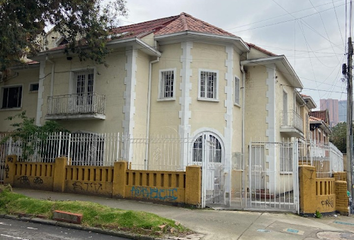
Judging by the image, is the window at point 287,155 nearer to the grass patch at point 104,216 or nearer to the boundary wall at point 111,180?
the boundary wall at point 111,180

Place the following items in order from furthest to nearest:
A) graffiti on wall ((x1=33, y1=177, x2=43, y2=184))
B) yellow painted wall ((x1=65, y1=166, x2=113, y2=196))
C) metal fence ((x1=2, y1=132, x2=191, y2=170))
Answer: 1. graffiti on wall ((x1=33, y1=177, x2=43, y2=184))
2. metal fence ((x1=2, y1=132, x2=191, y2=170))
3. yellow painted wall ((x1=65, y1=166, x2=113, y2=196))

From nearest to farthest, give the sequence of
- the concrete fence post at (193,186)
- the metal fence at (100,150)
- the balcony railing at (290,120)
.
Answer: the concrete fence post at (193,186), the metal fence at (100,150), the balcony railing at (290,120)

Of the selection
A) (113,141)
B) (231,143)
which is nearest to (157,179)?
(113,141)

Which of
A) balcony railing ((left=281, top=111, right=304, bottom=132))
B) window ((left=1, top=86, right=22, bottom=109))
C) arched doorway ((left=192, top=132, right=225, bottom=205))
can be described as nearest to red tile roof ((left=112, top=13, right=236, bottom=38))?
balcony railing ((left=281, top=111, right=304, bottom=132))

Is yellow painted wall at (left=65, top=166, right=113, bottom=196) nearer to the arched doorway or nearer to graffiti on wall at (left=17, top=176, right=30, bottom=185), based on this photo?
graffiti on wall at (left=17, top=176, right=30, bottom=185)

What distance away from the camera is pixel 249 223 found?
8.57 metres

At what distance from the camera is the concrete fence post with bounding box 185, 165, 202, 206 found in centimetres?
1015

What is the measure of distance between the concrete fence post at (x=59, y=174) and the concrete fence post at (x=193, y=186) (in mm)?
4765

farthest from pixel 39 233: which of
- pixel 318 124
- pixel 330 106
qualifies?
pixel 330 106

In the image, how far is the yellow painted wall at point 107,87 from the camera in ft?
46.0

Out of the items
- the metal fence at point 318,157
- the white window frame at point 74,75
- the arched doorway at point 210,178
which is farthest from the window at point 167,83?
the metal fence at point 318,157

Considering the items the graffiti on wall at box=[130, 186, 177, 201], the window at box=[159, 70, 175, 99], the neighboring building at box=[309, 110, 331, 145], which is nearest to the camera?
the graffiti on wall at box=[130, 186, 177, 201]

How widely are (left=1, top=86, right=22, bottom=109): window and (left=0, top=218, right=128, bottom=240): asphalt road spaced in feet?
38.4

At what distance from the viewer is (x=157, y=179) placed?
1069cm
